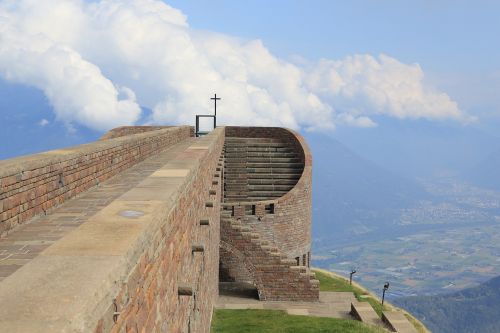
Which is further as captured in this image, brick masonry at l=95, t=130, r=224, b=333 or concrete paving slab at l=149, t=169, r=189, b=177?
concrete paving slab at l=149, t=169, r=189, b=177

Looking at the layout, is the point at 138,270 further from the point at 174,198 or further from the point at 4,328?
the point at 174,198

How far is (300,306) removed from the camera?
17.8 m

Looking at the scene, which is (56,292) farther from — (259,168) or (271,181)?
(259,168)

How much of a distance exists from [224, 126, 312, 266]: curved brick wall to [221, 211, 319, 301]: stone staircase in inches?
71.4

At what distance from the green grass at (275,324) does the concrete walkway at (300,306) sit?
866 mm

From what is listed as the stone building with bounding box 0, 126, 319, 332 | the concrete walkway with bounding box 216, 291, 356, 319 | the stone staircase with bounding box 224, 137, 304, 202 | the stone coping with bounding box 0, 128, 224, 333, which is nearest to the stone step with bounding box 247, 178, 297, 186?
the stone staircase with bounding box 224, 137, 304, 202

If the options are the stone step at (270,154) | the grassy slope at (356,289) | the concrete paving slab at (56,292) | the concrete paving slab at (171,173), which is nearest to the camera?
the concrete paving slab at (56,292)

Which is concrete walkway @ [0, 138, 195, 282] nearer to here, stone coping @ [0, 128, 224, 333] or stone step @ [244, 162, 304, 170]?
stone coping @ [0, 128, 224, 333]

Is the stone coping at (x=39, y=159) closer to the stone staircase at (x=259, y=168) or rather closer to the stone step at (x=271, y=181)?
the stone staircase at (x=259, y=168)

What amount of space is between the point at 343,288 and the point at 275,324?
8342mm

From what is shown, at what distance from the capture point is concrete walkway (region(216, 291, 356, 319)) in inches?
666

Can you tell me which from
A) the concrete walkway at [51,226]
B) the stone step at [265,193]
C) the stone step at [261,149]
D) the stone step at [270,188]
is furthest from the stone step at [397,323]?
the stone step at [261,149]

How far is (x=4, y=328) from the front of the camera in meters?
2.04

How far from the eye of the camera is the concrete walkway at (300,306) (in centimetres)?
1692
